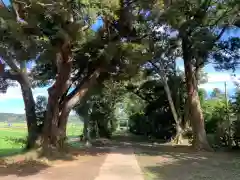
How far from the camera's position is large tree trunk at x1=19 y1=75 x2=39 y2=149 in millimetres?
16625

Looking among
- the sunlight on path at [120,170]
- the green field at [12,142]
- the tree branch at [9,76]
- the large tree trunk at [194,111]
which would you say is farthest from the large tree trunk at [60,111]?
the large tree trunk at [194,111]

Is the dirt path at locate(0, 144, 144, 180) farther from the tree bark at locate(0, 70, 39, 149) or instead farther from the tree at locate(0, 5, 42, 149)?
the tree at locate(0, 5, 42, 149)

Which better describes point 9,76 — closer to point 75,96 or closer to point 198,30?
point 75,96

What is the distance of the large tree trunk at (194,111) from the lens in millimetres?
21109

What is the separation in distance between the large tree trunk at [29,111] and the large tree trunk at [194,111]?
9.22m

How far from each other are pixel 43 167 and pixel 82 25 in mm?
5344

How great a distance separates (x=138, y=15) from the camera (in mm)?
16484

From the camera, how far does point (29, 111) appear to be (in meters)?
17.1

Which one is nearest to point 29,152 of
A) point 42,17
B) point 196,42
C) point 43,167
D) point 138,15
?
point 43,167

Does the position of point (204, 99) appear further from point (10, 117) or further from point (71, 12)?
point (10, 117)

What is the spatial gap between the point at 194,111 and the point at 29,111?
9787mm

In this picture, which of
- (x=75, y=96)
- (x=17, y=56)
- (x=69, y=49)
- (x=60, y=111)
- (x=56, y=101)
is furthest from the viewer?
(x=75, y=96)

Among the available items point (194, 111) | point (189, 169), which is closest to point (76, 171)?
point (189, 169)

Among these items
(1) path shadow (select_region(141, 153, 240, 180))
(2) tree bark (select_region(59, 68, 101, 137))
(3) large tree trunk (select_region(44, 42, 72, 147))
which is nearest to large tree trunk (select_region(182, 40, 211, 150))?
(1) path shadow (select_region(141, 153, 240, 180))
